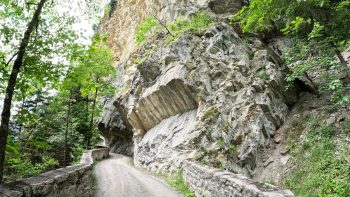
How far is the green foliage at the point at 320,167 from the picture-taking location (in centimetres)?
802

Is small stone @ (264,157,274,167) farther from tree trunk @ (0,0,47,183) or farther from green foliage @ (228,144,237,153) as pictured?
tree trunk @ (0,0,47,183)

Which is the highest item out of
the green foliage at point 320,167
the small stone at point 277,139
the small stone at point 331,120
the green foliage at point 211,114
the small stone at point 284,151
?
the green foliage at point 211,114

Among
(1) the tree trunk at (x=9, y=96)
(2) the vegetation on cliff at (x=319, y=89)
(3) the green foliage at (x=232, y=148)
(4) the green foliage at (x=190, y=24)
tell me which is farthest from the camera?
(4) the green foliage at (x=190, y=24)

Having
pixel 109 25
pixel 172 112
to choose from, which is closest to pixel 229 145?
pixel 172 112

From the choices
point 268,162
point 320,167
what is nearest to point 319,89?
point 320,167

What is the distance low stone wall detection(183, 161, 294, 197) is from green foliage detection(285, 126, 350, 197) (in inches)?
132

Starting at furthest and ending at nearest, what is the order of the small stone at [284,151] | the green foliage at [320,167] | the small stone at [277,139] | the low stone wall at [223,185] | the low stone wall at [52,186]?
the small stone at [277,139]
the small stone at [284,151]
the green foliage at [320,167]
the low stone wall at [223,185]
the low stone wall at [52,186]

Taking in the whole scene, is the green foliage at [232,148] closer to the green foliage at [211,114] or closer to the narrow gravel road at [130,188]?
the green foliage at [211,114]

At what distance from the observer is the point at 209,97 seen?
50.9ft

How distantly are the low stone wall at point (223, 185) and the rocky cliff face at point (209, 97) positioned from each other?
10.6 ft

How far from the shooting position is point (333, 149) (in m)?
10.1

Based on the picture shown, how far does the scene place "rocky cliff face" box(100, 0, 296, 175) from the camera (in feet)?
45.2

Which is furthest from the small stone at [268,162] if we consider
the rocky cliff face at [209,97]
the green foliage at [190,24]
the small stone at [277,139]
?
the green foliage at [190,24]

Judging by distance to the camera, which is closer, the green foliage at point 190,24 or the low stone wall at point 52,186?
the low stone wall at point 52,186
